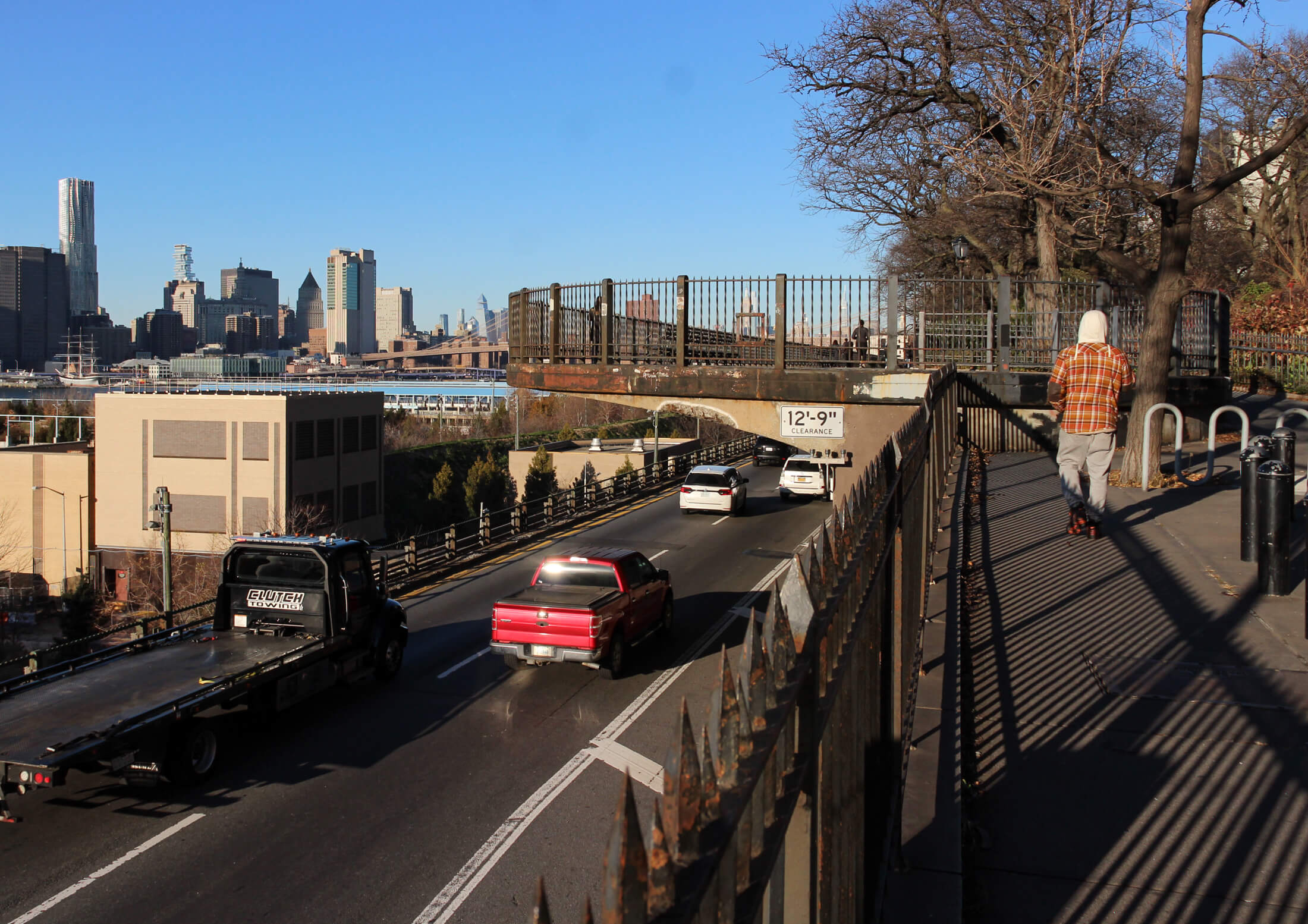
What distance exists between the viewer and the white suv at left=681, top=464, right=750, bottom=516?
107 feet

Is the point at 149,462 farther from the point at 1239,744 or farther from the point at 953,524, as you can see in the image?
the point at 1239,744

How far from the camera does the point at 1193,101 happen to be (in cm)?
1384

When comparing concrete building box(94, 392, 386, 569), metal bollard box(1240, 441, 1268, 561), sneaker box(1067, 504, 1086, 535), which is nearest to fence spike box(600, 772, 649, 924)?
metal bollard box(1240, 441, 1268, 561)

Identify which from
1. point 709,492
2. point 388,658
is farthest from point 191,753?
Result: point 709,492

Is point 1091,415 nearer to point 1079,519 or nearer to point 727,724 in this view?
point 1079,519

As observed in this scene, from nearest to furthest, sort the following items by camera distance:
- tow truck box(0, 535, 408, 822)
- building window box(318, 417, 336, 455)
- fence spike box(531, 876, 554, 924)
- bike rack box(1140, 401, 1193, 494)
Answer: fence spike box(531, 876, 554, 924) → tow truck box(0, 535, 408, 822) → bike rack box(1140, 401, 1193, 494) → building window box(318, 417, 336, 455)

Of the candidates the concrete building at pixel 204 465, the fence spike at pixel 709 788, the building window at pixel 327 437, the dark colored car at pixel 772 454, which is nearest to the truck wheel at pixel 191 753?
the fence spike at pixel 709 788

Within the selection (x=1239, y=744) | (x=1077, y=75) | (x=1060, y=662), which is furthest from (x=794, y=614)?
(x=1077, y=75)

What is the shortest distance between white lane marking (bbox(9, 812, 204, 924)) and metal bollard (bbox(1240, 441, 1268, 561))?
9.70 m

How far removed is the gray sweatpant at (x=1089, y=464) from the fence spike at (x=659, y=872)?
1070 cm

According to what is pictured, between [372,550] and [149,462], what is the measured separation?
54452 millimetres

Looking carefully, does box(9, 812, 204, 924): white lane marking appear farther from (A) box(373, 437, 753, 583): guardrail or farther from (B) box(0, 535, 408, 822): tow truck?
(A) box(373, 437, 753, 583): guardrail

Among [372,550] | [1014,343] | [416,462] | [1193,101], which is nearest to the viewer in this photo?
[1193,101]

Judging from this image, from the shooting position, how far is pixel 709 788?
167 centimetres
